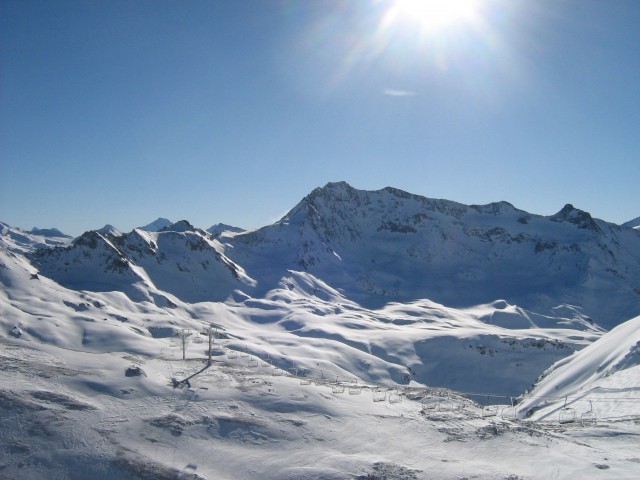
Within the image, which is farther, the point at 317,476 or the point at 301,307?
the point at 301,307

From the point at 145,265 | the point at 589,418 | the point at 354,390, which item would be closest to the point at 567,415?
the point at 589,418

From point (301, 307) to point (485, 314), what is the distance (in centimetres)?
6928

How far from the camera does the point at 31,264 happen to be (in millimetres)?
130250

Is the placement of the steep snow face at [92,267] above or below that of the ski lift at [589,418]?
above

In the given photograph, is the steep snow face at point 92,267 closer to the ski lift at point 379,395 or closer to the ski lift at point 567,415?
the ski lift at point 379,395

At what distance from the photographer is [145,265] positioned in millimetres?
149750

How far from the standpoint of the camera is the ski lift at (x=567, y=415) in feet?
147

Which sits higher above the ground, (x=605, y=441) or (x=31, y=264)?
(x=31, y=264)

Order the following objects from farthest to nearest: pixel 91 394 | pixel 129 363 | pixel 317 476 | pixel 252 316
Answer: pixel 252 316, pixel 129 363, pixel 91 394, pixel 317 476

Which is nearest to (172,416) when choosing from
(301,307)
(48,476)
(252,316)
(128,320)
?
(48,476)

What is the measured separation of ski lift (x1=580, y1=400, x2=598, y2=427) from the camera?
133 ft

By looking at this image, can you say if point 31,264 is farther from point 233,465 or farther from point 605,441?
point 605,441

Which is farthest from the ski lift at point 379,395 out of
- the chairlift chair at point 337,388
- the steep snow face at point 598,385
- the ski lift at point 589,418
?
the steep snow face at point 598,385

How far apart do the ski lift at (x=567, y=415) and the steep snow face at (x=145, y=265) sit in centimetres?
10326
